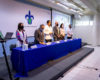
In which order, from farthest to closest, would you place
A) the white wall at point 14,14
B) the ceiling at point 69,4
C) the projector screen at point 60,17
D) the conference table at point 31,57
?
the projector screen at point 60,17, the ceiling at point 69,4, the white wall at point 14,14, the conference table at point 31,57

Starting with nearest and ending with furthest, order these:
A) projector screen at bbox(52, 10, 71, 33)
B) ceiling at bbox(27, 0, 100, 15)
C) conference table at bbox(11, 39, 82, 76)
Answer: conference table at bbox(11, 39, 82, 76), ceiling at bbox(27, 0, 100, 15), projector screen at bbox(52, 10, 71, 33)

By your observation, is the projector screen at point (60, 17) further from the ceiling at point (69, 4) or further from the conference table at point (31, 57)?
the conference table at point (31, 57)

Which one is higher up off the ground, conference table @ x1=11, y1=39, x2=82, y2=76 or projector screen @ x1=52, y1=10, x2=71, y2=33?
projector screen @ x1=52, y1=10, x2=71, y2=33

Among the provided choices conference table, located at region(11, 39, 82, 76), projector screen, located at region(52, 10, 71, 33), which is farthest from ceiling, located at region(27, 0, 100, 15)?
conference table, located at region(11, 39, 82, 76)

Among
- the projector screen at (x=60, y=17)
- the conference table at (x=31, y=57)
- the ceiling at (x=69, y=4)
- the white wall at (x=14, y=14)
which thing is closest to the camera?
the conference table at (x=31, y=57)

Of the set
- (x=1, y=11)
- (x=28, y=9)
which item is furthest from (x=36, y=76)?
(x=28, y=9)

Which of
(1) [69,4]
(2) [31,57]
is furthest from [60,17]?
(2) [31,57]

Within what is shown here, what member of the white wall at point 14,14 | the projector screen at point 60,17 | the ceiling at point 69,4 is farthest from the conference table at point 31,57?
the projector screen at point 60,17

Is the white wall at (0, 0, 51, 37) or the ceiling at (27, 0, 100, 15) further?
the ceiling at (27, 0, 100, 15)

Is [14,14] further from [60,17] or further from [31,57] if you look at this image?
[60,17]

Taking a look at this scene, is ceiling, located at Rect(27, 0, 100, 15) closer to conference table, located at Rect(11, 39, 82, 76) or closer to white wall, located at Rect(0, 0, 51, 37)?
white wall, located at Rect(0, 0, 51, 37)

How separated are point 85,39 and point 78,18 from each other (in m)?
1.81

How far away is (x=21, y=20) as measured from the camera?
390 cm

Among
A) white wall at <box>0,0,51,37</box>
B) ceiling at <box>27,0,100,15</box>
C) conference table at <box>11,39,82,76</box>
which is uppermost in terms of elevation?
ceiling at <box>27,0,100,15</box>
